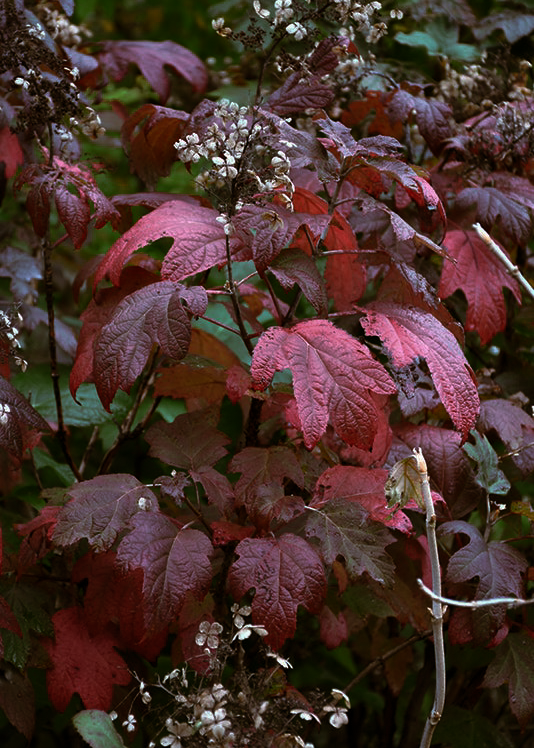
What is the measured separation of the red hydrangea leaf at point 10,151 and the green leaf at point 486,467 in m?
1.16

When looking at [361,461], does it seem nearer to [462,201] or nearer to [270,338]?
[270,338]

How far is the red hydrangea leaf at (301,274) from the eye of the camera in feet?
4.32

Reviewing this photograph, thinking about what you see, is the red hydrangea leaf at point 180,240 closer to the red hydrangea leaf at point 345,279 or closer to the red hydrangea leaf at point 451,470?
the red hydrangea leaf at point 345,279

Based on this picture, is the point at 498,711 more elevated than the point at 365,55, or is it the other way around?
the point at 365,55

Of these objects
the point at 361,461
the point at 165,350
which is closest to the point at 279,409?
the point at 361,461

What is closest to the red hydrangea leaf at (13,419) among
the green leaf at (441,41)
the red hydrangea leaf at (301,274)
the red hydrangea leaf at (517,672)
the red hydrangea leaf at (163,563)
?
the red hydrangea leaf at (163,563)

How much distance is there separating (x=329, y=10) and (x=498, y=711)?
5.78 ft

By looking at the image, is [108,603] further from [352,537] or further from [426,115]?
[426,115]

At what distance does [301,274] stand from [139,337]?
29 cm

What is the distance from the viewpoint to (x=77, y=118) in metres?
1.56

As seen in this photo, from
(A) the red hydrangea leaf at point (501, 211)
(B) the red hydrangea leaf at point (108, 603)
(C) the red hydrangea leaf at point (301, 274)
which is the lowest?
(B) the red hydrangea leaf at point (108, 603)

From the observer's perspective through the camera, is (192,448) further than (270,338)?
Yes

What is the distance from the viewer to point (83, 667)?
4.66 feet

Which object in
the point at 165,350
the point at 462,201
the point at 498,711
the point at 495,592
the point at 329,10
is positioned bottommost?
the point at 498,711
